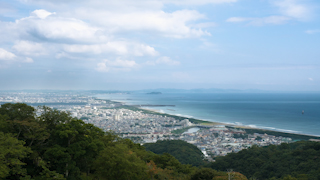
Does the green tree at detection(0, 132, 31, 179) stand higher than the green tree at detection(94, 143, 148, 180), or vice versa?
the green tree at detection(0, 132, 31, 179)

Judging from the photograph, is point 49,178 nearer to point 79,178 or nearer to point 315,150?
point 79,178

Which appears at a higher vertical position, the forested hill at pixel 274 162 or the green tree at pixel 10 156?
the green tree at pixel 10 156

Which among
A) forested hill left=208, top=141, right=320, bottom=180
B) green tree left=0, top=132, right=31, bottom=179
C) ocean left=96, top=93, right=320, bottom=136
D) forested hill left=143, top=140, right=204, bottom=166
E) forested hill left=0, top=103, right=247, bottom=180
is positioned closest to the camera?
green tree left=0, top=132, right=31, bottom=179

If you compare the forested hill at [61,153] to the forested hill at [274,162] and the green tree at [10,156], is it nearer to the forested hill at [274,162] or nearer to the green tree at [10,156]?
the green tree at [10,156]

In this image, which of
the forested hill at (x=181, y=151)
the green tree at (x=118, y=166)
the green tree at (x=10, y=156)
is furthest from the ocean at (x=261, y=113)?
the green tree at (x=10, y=156)

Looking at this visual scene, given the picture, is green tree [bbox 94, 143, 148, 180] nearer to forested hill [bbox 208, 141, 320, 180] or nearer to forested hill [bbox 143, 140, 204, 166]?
forested hill [bbox 208, 141, 320, 180]

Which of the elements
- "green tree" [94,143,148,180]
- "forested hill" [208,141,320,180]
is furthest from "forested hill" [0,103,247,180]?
"forested hill" [208,141,320,180]

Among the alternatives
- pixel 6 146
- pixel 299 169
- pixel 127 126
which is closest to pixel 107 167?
pixel 6 146
